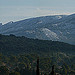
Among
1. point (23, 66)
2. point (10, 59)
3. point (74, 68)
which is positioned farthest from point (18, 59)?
point (74, 68)

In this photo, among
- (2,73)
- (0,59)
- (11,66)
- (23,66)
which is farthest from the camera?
(0,59)

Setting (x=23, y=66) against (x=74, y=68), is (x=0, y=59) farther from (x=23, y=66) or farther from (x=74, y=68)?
(x=74, y=68)

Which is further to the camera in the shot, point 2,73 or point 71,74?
point 71,74

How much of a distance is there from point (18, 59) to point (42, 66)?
3164cm

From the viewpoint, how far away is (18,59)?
6831 inches

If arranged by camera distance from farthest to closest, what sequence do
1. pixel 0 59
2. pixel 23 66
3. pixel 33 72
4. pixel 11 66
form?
pixel 0 59 < pixel 11 66 < pixel 23 66 < pixel 33 72

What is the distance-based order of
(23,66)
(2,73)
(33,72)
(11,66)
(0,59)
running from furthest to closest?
(0,59)
(11,66)
(23,66)
(33,72)
(2,73)

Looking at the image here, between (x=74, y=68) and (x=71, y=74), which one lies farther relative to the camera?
(x=74, y=68)

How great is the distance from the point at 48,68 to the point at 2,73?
3465 cm

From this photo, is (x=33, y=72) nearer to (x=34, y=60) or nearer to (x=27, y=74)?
(x=27, y=74)

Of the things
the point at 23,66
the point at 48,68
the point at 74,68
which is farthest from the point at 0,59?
the point at 74,68

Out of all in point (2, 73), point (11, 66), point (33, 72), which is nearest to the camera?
point (2, 73)

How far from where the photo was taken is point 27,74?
129125 mm

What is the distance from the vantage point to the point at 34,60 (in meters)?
173
